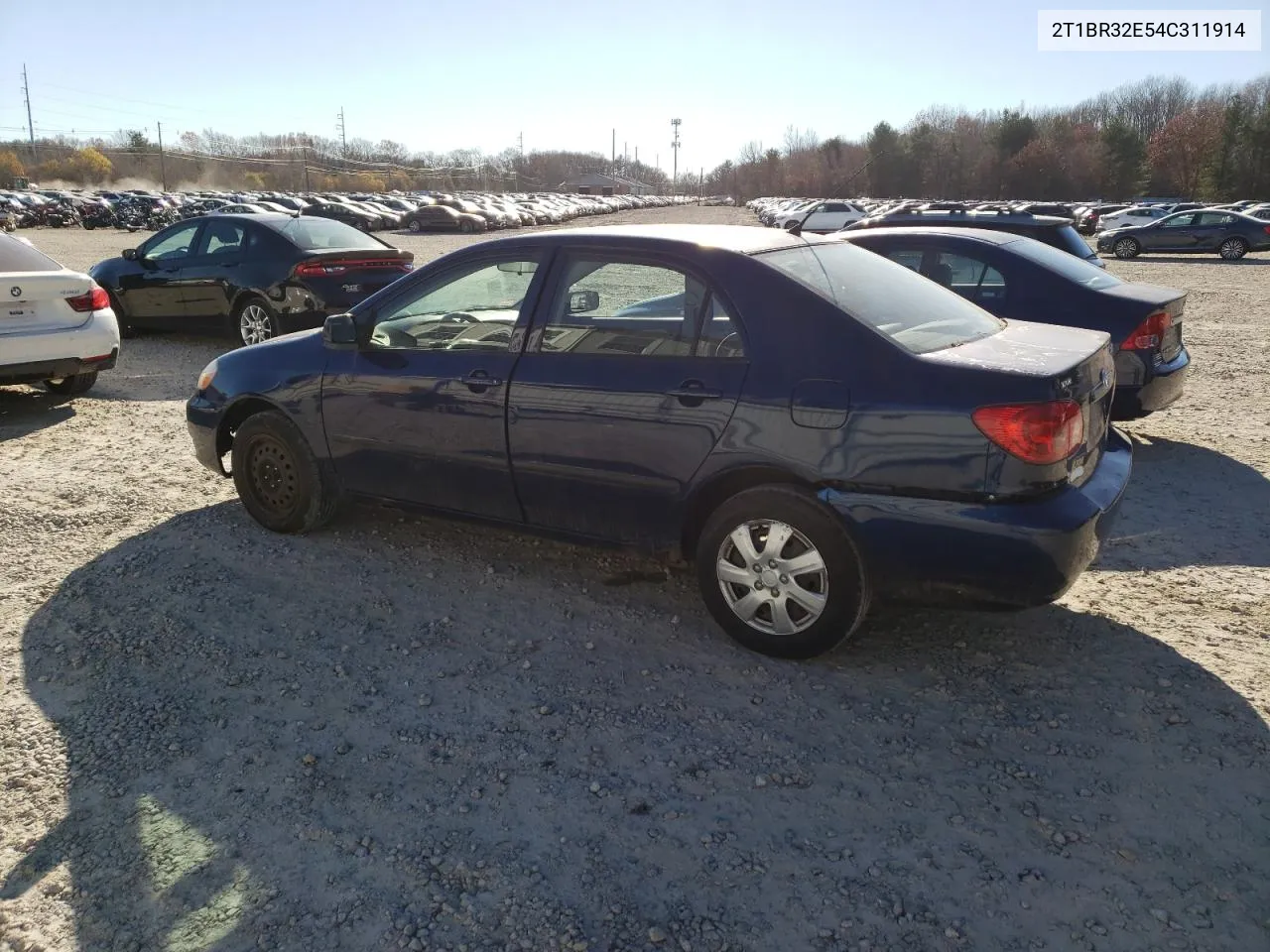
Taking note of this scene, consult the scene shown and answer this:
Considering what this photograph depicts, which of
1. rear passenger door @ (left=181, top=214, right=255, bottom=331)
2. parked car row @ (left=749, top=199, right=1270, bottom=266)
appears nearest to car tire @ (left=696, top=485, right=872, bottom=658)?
parked car row @ (left=749, top=199, right=1270, bottom=266)

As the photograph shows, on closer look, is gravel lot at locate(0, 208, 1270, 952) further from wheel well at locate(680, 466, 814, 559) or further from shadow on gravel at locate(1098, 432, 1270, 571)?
wheel well at locate(680, 466, 814, 559)

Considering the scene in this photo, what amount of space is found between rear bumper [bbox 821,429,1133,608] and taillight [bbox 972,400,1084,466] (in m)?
0.18

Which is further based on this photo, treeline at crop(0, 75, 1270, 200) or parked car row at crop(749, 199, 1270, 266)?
treeline at crop(0, 75, 1270, 200)

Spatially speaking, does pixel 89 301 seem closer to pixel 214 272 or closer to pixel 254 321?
pixel 254 321

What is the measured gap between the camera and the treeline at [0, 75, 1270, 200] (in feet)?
237

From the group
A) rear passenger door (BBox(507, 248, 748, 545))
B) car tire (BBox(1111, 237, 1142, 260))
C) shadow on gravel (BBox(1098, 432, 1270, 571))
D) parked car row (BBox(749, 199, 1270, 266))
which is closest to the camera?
rear passenger door (BBox(507, 248, 748, 545))

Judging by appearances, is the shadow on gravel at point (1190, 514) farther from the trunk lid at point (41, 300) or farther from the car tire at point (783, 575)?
the trunk lid at point (41, 300)

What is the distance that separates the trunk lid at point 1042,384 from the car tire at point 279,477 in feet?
10.6

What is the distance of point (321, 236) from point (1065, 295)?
780 centimetres

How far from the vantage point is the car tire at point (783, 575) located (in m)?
3.47

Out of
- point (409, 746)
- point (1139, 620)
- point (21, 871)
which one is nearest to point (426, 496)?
point (409, 746)

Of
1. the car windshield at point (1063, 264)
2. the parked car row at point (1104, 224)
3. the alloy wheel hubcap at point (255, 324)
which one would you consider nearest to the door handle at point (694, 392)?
the parked car row at point (1104, 224)

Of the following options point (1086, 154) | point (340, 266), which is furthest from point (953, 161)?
point (340, 266)

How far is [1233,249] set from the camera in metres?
26.6
